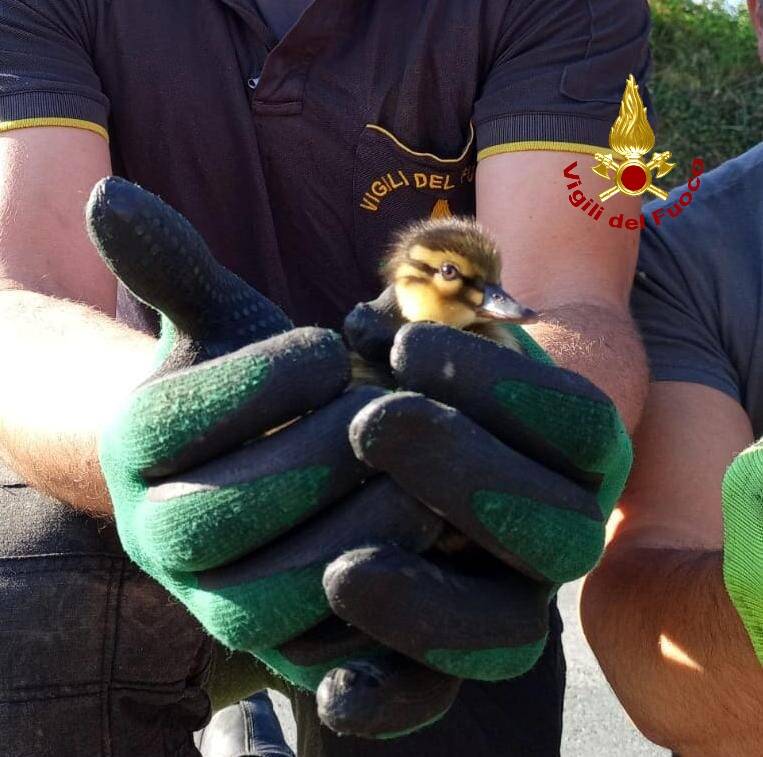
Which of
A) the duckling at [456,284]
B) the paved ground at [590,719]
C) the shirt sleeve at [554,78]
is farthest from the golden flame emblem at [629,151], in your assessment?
the paved ground at [590,719]

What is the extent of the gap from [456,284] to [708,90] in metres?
6.26

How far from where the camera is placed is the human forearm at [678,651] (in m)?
1.77

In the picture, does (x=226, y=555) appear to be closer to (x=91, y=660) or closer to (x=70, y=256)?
(x=91, y=660)

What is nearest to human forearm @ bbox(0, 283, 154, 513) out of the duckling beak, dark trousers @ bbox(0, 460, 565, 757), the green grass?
dark trousers @ bbox(0, 460, 565, 757)

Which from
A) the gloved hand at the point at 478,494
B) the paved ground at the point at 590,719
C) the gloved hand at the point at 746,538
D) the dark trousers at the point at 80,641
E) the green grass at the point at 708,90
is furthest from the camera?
the green grass at the point at 708,90

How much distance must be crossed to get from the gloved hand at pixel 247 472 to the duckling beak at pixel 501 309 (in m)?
0.41

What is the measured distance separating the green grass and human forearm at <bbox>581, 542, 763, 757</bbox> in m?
5.63

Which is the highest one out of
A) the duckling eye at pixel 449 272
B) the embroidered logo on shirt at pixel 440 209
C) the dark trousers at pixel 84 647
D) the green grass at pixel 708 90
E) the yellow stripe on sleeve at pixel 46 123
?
the duckling eye at pixel 449 272

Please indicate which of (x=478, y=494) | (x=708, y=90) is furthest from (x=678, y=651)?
(x=708, y=90)

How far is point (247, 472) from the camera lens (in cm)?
112

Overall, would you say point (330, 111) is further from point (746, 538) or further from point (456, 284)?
point (746, 538)

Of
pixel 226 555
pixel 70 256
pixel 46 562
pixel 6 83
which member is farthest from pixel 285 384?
pixel 6 83

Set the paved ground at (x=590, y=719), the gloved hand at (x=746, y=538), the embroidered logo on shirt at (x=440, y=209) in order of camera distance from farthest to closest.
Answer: the paved ground at (x=590, y=719)
the embroidered logo on shirt at (x=440, y=209)
the gloved hand at (x=746, y=538)

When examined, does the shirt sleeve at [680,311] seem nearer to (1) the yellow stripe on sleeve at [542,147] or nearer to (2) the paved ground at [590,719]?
(1) the yellow stripe on sleeve at [542,147]
